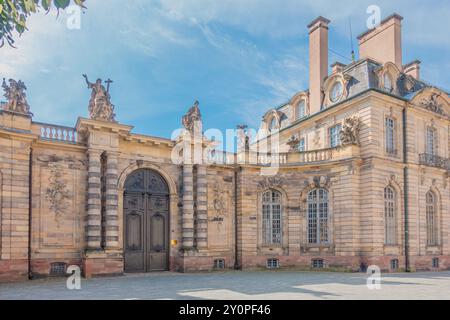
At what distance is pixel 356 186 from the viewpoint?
21.0m

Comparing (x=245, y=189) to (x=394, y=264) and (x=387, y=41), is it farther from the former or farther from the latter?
(x=387, y=41)

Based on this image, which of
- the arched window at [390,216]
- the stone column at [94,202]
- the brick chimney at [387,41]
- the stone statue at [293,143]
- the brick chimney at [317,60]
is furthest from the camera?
the brick chimney at [317,60]

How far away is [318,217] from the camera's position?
71.8ft

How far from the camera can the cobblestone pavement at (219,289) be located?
11750mm

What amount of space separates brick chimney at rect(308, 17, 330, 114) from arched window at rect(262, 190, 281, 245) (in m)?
6.73

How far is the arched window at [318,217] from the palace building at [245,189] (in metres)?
0.06

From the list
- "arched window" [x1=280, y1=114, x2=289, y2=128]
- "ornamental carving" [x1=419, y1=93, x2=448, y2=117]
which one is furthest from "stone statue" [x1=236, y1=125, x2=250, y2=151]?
"ornamental carving" [x1=419, y1=93, x2=448, y2=117]

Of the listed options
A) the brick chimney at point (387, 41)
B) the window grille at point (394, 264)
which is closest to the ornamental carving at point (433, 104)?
the brick chimney at point (387, 41)

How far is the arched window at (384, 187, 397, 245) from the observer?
2159 centimetres

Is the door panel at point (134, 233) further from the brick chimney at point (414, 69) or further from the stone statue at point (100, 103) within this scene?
the brick chimney at point (414, 69)

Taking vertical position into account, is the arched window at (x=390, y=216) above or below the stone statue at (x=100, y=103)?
below

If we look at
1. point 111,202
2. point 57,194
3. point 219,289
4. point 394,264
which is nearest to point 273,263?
point 394,264

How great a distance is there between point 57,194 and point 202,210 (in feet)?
22.2
